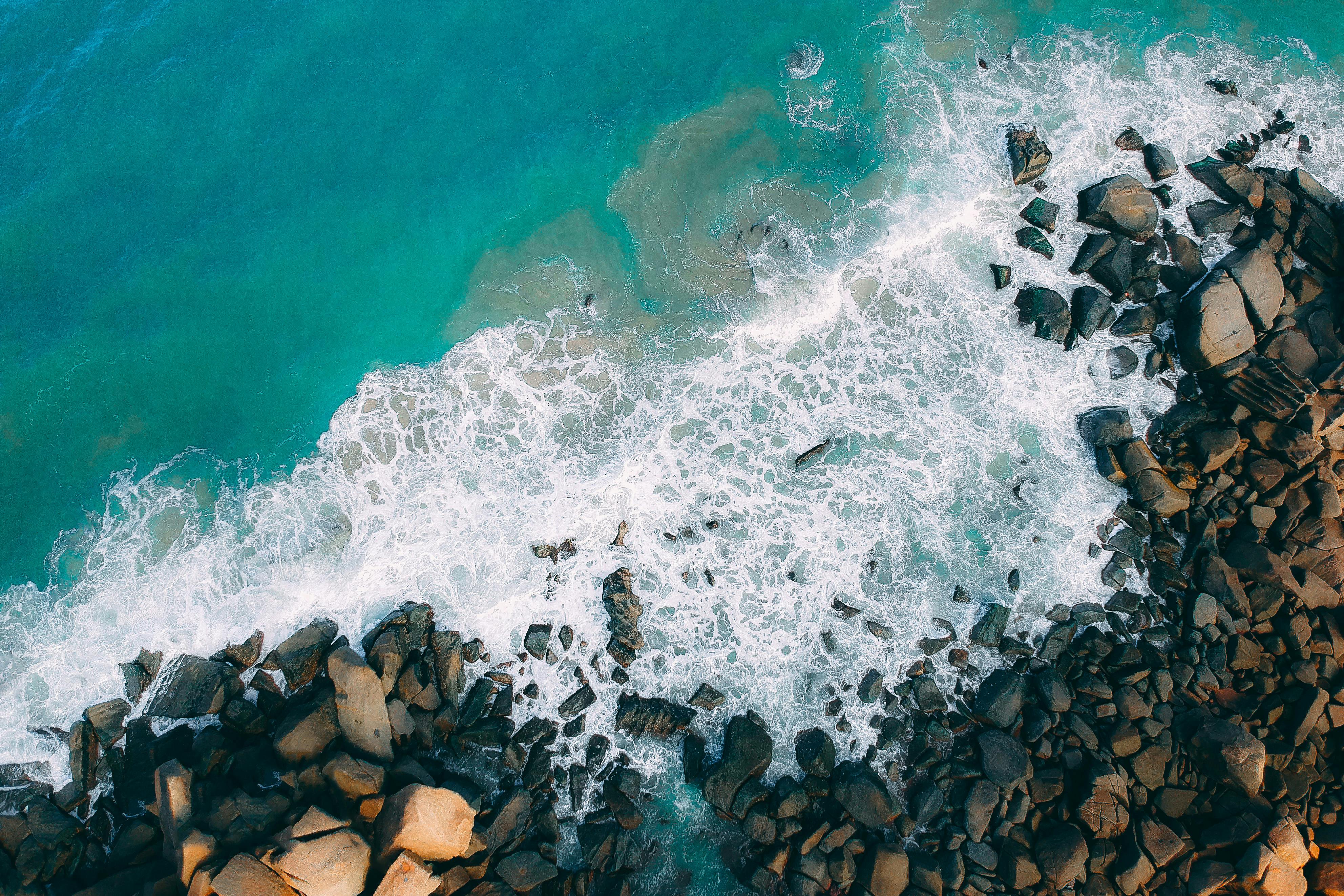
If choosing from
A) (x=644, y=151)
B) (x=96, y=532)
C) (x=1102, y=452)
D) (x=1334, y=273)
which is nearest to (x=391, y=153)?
(x=644, y=151)

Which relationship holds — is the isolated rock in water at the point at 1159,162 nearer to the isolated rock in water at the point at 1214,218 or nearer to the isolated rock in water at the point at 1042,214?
the isolated rock in water at the point at 1214,218

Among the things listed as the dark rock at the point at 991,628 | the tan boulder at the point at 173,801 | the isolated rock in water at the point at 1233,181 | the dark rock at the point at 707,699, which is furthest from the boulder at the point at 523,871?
the isolated rock in water at the point at 1233,181

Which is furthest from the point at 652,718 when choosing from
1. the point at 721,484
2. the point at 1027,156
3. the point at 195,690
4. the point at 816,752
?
the point at 1027,156

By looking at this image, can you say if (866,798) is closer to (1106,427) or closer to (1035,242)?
(1106,427)

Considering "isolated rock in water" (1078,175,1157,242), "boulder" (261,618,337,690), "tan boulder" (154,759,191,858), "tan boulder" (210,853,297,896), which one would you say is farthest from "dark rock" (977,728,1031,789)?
"tan boulder" (154,759,191,858)

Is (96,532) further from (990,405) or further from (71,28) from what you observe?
(990,405)

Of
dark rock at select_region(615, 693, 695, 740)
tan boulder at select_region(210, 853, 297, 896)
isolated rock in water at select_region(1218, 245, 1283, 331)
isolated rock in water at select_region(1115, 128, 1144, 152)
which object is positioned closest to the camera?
tan boulder at select_region(210, 853, 297, 896)

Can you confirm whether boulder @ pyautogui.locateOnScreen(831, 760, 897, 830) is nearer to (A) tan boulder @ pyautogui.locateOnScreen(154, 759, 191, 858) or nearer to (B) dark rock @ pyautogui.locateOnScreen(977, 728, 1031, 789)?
(B) dark rock @ pyautogui.locateOnScreen(977, 728, 1031, 789)
